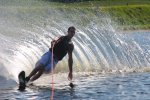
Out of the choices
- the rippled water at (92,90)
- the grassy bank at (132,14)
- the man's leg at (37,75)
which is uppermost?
the grassy bank at (132,14)

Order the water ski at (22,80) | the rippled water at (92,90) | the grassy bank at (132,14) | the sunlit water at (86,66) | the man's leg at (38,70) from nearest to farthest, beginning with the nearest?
the rippled water at (92,90) < the sunlit water at (86,66) < the water ski at (22,80) < the man's leg at (38,70) < the grassy bank at (132,14)

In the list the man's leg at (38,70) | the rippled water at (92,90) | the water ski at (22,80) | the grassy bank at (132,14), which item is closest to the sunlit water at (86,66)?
the rippled water at (92,90)

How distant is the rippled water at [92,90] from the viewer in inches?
552

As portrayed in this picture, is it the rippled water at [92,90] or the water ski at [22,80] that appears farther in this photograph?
the water ski at [22,80]

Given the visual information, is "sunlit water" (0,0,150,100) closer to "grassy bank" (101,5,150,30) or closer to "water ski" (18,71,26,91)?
"water ski" (18,71,26,91)

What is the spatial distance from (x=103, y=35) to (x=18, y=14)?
69.5ft

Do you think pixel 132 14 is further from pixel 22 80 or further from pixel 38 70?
pixel 22 80

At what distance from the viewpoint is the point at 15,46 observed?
1919 cm

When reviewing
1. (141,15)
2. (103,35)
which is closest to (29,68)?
(103,35)

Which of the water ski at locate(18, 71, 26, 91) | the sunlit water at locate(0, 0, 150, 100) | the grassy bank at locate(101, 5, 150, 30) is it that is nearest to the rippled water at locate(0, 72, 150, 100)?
the sunlit water at locate(0, 0, 150, 100)

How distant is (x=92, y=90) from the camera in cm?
1502

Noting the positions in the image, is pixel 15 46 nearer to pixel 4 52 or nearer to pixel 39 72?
pixel 4 52

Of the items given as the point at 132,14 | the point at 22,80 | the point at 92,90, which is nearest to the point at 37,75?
the point at 22,80

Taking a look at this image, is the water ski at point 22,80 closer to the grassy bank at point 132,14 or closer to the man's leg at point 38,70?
the man's leg at point 38,70
